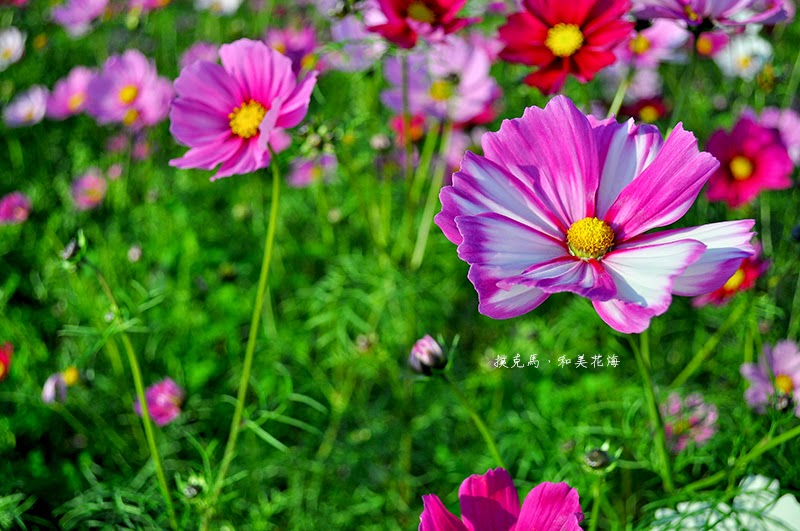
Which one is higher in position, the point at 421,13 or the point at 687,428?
the point at 421,13

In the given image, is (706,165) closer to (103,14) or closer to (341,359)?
(341,359)

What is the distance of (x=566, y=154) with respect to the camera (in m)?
0.49

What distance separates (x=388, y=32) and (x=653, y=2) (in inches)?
10.6

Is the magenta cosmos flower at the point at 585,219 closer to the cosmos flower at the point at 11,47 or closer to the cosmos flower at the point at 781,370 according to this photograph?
the cosmos flower at the point at 781,370

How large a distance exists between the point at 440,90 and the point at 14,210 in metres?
0.97

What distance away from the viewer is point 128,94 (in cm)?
159

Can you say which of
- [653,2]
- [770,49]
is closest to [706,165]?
[653,2]

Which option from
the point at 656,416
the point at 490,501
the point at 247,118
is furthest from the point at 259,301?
the point at 656,416

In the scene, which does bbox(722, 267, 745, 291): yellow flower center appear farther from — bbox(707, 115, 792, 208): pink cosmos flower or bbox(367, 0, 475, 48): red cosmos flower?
bbox(367, 0, 475, 48): red cosmos flower

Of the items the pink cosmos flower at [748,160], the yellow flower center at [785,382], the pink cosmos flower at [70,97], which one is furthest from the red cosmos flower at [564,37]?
the pink cosmos flower at [70,97]

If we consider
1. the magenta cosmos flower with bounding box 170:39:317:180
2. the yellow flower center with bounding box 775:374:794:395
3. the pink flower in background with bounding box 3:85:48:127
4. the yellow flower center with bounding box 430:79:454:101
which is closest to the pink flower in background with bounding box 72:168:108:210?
the pink flower in background with bounding box 3:85:48:127

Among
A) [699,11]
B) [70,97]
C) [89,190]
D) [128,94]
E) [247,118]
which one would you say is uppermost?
[699,11]

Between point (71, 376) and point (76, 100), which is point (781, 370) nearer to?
point (71, 376)

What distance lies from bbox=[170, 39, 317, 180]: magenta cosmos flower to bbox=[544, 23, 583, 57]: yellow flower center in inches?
10.0
